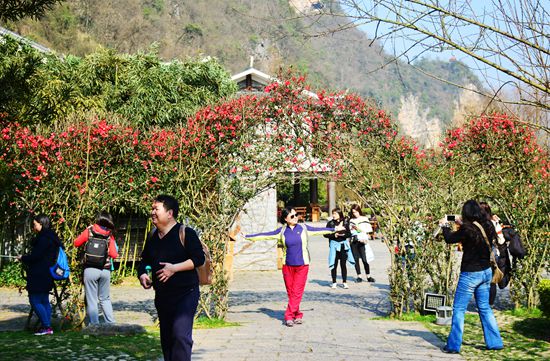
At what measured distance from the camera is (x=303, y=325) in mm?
11109

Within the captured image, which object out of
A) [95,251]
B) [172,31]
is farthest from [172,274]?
[172,31]

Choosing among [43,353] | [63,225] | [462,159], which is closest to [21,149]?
[63,225]

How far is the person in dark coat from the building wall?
33.0ft

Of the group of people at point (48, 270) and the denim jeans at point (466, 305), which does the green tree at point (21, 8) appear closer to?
the group of people at point (48, 270)

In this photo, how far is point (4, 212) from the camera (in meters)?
16.7

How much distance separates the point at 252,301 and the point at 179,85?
403 inches

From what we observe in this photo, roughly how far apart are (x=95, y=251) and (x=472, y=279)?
16.2 feet

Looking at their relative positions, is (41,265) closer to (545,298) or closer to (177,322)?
(177,322)

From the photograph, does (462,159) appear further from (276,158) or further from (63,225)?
(63,225)

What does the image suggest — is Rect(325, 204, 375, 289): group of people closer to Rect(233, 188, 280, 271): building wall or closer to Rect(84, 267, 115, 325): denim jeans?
Rect(233, 188, 280, 271): building wall

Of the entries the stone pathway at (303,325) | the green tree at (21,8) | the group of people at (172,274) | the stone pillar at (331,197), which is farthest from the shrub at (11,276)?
the stone pillar at (331,197)

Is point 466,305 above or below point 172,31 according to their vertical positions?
below

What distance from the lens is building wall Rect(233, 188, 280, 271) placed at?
65.7ft

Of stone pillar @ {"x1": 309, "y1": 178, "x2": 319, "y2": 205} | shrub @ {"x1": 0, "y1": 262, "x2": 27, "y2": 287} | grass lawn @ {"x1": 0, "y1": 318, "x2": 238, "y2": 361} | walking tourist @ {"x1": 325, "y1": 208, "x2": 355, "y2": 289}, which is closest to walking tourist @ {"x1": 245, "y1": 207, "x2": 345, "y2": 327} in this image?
grass lawn @ {"x1": 0, "y1": 318, "x2": 238, "y2": 361}
